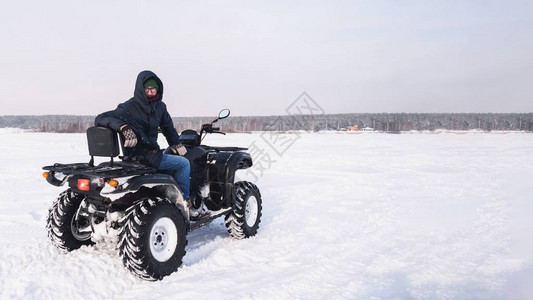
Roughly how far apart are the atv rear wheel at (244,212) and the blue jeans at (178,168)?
0.99 meters

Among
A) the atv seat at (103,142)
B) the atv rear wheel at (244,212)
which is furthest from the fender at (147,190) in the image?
the atv rear wheel at (244,212)

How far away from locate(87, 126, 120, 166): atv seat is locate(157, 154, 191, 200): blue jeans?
2.12ft

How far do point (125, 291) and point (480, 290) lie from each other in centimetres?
344

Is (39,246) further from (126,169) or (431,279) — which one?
(431,279)

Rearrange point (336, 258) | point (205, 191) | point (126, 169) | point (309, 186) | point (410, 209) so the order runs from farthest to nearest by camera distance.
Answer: point (309, 186) < point (410, 209) < point (205, 191) < point (336, 258) < point (126, 169)

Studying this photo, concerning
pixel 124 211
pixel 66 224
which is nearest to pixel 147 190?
pixel 124 211

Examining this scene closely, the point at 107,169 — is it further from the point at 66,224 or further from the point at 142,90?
the point at 66,224

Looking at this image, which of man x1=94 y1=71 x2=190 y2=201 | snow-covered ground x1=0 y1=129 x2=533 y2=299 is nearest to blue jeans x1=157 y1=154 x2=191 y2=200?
man x1=94 y1=71 x2=190 y2=201

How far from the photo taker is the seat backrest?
354cm

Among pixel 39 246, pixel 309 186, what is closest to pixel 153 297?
pixel 39 246

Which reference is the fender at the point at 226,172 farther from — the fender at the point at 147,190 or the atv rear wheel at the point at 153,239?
the atv rear wheel at the point at 153,239

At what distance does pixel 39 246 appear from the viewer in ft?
14.4

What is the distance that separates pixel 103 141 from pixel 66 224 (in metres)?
1.27

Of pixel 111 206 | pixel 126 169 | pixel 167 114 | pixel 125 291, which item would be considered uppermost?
pixel 167 114
